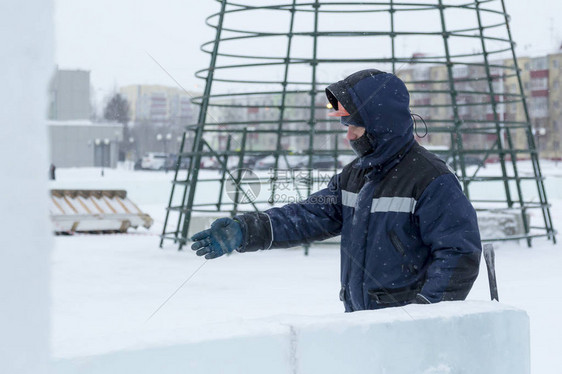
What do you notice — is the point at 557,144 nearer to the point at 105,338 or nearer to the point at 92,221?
the point at 92,221

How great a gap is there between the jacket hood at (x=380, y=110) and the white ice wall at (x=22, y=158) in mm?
1642

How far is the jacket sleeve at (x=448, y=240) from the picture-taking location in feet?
7.97

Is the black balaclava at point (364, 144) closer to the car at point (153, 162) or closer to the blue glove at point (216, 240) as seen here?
the blue glove at point (216, 240)

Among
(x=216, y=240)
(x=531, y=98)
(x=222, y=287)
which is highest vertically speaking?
(x=531, y=98)

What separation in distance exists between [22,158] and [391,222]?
66.4 inches

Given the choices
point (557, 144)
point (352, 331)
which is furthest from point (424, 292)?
point (557, 144)

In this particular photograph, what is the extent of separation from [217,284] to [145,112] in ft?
285

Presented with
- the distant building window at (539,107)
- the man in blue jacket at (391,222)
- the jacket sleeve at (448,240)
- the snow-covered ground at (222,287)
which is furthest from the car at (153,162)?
the jacket sleeve at (448,240)

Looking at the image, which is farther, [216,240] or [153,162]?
[153,162]

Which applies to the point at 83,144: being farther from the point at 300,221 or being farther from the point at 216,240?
the point at 216,240

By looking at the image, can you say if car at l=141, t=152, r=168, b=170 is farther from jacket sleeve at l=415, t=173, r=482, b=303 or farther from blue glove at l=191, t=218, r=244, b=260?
jacket sleeve at l=415, t=173, r=482, b=303

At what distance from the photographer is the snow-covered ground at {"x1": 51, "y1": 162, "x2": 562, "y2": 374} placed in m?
5.45

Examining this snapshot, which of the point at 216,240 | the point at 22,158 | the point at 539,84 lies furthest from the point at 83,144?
the point at 22,158

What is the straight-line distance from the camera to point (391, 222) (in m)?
2.57
